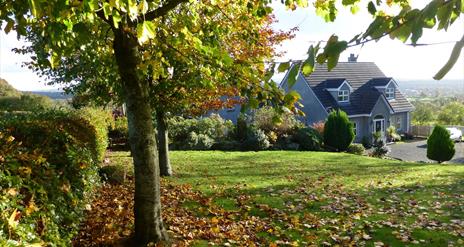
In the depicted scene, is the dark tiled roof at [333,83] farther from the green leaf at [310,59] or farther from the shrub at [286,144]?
the green leaf at [310,59]

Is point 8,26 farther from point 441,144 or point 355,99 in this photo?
point 355,99

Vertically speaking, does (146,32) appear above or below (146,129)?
above

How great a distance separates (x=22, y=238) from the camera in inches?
118

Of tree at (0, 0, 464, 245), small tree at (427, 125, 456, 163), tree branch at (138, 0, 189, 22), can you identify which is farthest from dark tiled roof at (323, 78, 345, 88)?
tree branch at (138, 0, 189, 22)

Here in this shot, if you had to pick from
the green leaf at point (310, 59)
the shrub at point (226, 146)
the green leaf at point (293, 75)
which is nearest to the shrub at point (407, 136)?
the shrub at point (226, 146)

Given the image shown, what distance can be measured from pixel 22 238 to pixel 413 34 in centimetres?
291

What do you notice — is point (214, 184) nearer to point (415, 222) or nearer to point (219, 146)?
point (415, 222)

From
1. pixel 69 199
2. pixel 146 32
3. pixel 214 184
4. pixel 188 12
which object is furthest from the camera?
pixel 214 184

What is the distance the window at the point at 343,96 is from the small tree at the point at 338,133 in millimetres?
11976

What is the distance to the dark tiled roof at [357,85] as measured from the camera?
37.5 metres

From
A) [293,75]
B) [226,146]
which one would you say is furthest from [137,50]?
[226,146]

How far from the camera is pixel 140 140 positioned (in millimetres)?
5789

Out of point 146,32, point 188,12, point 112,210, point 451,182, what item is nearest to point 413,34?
point 146,32

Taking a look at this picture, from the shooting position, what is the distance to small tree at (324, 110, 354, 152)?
84.1ft
